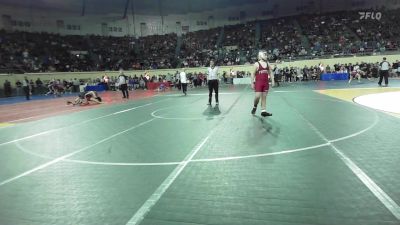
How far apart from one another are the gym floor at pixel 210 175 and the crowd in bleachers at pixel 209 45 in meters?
29.7

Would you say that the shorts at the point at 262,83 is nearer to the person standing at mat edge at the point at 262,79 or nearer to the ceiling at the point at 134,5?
the person standing at mat edge at the point at 262,79

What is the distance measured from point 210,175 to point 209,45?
41.6 meters

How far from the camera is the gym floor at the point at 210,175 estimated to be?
3635 millimetres

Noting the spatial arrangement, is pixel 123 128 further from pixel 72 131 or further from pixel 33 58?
pixel 33 58

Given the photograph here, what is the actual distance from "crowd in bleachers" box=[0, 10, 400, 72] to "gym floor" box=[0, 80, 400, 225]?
29.7 meters

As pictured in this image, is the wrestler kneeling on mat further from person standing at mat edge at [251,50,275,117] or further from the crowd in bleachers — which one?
the crowd in bleachers

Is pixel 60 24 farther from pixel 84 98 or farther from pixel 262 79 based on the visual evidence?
pixel 262 79

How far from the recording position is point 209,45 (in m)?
45.5

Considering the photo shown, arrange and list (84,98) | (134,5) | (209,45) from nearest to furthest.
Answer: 1. (84,98)
2. (209,45)
3. (134,5)

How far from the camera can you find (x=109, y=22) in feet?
156

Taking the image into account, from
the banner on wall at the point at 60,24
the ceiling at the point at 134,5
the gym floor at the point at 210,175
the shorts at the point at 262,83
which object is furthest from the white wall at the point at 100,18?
the shorts at the point at 262,83

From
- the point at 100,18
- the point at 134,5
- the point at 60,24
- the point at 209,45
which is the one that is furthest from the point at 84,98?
the point at 100,18

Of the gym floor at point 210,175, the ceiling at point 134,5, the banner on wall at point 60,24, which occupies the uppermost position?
the ceiling at point 134,5

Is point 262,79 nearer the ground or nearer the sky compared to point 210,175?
nearer the sky
